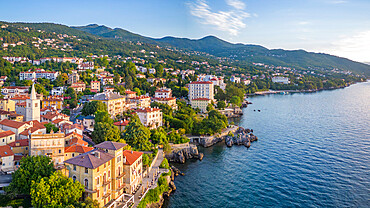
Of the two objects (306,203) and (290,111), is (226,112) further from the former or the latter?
(306,203)

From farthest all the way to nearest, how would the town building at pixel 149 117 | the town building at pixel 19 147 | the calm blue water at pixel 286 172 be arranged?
1. the town building at pixel 149 117
2. the calm blue water at pixel 286 172
3. the town building at pixel 19 147

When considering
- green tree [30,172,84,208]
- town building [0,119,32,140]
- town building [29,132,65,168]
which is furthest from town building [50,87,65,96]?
green tree [30,172,84,208]

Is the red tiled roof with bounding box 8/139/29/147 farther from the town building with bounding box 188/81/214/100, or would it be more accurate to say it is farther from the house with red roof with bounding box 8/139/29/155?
the town building with bounding box 188/81/214/100

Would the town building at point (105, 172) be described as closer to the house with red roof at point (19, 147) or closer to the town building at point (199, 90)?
the house with red roof at point (19, 147)

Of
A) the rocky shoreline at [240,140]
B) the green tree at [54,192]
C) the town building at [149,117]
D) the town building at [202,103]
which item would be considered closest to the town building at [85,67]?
the town building at [202,103]

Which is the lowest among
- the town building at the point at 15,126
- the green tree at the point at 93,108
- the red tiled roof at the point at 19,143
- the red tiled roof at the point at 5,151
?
the red tiled roof at the point at 5,151

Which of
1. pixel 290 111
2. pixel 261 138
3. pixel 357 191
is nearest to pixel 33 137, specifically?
pixel 357 191

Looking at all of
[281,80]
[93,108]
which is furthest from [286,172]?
[281,80]
